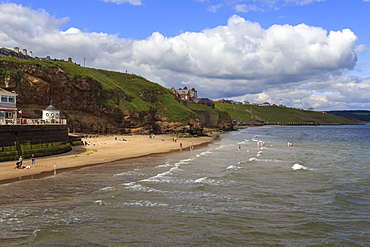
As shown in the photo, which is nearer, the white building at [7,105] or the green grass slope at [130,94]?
the white building at [7,105]

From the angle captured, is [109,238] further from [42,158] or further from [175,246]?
[42,158]

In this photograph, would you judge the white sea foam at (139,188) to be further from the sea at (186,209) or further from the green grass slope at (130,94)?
the green grass slope at (130,94)

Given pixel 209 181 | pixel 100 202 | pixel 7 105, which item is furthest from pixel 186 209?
pixel 7 105

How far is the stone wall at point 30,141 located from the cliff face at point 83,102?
1143 inches

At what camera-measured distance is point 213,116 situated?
169750mm

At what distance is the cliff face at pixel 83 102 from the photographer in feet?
233

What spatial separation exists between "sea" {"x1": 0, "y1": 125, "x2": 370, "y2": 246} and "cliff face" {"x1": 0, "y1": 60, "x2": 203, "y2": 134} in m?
49.8

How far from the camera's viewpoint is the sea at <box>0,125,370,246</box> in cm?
1489

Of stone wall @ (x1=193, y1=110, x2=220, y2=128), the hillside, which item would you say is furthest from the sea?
stone wall @ (x1=193, y1=110, x2=220, y2=128)

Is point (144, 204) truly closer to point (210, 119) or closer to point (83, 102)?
point (83, 102)

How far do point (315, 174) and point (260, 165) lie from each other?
815cm

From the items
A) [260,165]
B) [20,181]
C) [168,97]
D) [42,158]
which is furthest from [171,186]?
[168,97]

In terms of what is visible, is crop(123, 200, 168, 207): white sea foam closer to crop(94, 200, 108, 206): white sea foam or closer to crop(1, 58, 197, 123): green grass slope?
crop(94, 200, 108, 206): white sea foam

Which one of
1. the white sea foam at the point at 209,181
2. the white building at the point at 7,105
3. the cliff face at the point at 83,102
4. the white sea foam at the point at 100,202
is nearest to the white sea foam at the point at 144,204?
the white sea foam at the point at 100,202
